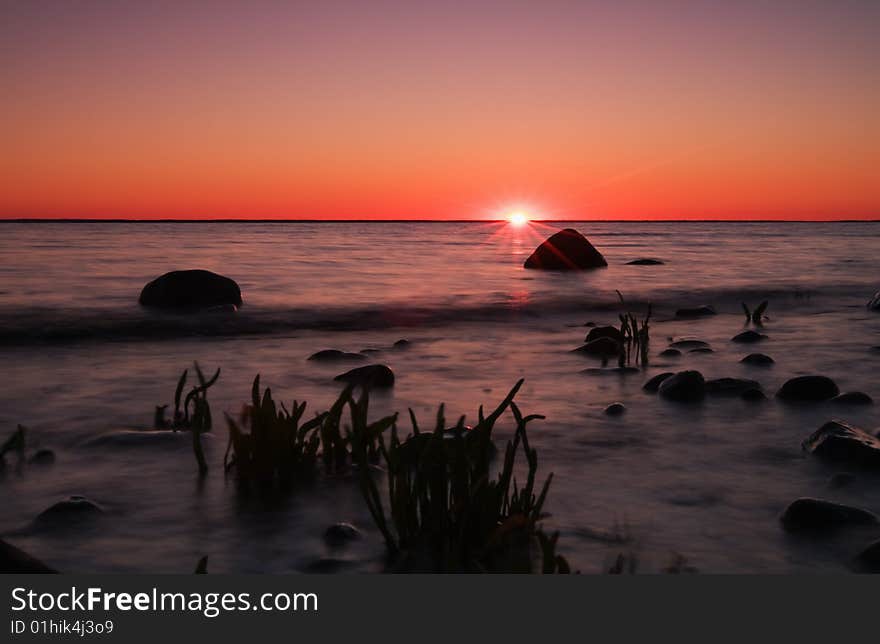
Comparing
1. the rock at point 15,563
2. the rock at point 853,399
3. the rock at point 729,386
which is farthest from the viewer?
the rock at point 729,386

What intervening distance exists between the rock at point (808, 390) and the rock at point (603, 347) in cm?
229

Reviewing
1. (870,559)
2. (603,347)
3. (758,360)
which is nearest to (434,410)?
(603,347)

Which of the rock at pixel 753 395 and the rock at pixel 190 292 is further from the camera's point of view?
the rock at pixel 190 292

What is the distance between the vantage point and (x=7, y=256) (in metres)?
30.3

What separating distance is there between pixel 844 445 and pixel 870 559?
1.50m

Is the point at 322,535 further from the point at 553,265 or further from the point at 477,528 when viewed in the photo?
the point at 553,265

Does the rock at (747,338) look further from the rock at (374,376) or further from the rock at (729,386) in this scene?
the rock at (374,376)

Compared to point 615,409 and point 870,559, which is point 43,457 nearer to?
point 615,409

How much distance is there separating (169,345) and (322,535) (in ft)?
23.6

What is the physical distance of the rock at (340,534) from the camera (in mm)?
3539

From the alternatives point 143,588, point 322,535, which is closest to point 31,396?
point 322,535

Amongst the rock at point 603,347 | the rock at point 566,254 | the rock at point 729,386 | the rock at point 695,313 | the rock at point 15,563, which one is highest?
the rock at point 566,254

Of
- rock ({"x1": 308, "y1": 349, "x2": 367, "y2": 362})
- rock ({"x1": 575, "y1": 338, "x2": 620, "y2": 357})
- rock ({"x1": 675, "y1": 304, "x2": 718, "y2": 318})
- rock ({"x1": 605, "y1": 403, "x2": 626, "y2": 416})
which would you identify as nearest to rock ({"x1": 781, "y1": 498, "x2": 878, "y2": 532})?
→ rock ({"x1": 605, "y1": 403, "x2": 626, "y2": 416})

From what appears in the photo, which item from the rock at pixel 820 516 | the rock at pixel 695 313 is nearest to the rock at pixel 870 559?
the rock at pixel 820 516
